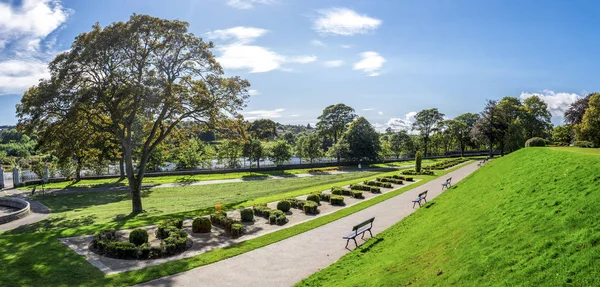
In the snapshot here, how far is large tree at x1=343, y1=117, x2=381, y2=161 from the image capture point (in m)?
68.9

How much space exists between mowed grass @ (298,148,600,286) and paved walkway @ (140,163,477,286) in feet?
2.84

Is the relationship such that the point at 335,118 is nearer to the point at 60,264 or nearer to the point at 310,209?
the point at 310,209

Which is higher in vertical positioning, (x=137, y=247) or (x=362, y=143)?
(x=362, y=143)

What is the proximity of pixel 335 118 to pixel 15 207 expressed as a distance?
66689 mm

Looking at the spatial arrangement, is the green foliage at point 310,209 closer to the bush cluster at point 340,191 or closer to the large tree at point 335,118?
the bush cluster at point 340,191

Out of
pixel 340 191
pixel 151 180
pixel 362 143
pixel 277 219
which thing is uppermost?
pixel 362 143

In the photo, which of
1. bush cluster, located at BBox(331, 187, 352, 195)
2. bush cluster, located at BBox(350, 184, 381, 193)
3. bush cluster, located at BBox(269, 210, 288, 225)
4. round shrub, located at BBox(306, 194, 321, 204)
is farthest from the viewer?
bush cluster, located at BBox(350, 184, 381, 193)

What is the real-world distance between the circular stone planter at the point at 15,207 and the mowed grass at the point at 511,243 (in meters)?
23.4

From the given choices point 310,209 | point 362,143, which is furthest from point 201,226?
point 362,143

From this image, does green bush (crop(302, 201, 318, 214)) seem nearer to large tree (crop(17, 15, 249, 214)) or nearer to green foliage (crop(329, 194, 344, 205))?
green foliage (crop(329, 194, 344, 205))

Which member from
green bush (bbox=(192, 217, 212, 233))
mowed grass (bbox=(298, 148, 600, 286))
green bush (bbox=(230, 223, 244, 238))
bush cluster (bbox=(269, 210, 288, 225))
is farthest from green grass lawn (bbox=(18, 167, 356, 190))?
mowed grass (bbox=(298, 148, 600, 286))

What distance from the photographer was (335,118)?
279ft

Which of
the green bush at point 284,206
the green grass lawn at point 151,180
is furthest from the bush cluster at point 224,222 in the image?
the green grass lawn at point 151,180

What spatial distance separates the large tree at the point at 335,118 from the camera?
84.8 meters
